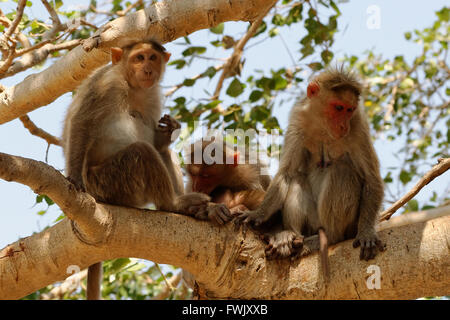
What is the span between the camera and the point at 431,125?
1142 centimetres

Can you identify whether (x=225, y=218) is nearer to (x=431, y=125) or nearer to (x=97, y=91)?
(x=97, y=91)

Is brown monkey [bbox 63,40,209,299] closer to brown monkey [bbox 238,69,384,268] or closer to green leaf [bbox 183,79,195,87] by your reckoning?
brown monkey [bbox 238,69,384,268]

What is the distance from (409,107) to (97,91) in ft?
28.3

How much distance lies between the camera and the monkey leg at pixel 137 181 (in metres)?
4.84

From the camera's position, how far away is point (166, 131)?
18.2 feet

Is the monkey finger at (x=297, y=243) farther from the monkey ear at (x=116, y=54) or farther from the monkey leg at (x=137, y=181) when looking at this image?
the monkey ear at (x=116, y=54)

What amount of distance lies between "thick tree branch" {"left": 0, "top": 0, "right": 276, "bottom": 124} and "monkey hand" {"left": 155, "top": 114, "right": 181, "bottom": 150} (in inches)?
34.2

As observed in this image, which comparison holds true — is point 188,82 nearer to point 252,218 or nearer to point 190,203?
point 190,203

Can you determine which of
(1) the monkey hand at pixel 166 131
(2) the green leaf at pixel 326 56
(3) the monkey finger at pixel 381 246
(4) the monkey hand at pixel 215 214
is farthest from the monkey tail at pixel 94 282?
(2) the green leaf at pixel 326 56

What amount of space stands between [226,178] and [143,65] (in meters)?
1.85

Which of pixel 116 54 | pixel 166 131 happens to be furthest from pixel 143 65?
pixel 166 131

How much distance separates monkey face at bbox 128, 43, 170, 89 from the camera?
5.64m
